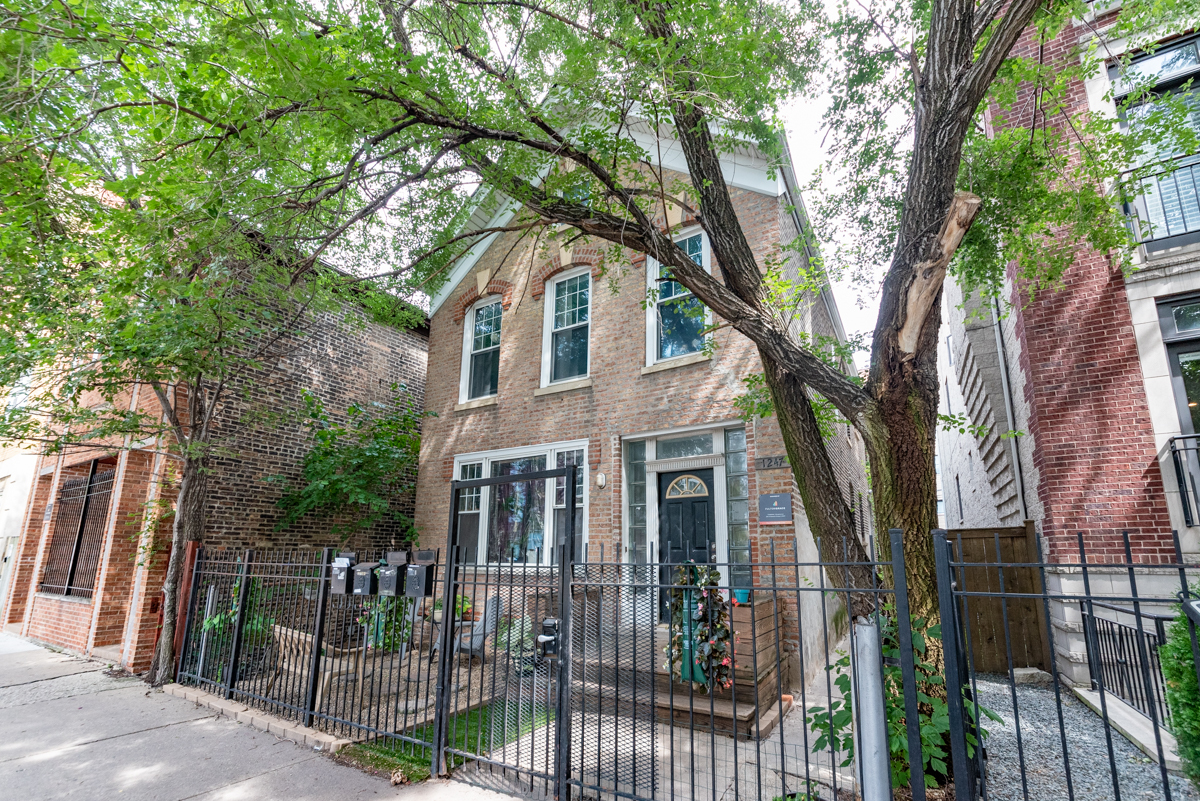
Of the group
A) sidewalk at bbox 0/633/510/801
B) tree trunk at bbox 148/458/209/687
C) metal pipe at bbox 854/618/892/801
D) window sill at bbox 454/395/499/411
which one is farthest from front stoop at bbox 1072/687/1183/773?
tree trunk at bbox 148/458/209/687

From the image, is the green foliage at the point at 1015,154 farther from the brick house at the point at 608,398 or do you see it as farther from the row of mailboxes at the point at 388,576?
the row of mailboxes at the point at 388,576

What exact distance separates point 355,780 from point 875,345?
17.4 feet

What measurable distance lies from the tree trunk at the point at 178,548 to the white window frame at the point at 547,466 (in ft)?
13.8

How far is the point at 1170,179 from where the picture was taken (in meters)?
7.45

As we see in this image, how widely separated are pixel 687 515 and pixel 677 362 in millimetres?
2258

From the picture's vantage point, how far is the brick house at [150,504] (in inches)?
348

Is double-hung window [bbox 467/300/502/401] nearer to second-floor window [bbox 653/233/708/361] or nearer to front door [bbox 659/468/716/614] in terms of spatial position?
second-floor window [bbox 653/233/708/361]

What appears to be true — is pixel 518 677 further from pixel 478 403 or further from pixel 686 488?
pixel 478 403

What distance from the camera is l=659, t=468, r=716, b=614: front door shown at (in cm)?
828

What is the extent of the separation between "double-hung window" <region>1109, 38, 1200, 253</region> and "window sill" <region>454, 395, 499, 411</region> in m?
9.54

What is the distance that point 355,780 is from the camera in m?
4.69

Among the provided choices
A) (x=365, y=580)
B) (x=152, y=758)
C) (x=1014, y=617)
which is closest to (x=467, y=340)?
(x=365, y=580)

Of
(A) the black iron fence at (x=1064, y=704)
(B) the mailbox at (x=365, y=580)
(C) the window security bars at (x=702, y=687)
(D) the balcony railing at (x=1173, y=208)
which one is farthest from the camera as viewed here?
(D) the balcony railing at (x=1173, y=208)

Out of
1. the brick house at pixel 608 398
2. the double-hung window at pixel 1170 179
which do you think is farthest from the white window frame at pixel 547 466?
the double-hung window at pixel 1170 179
